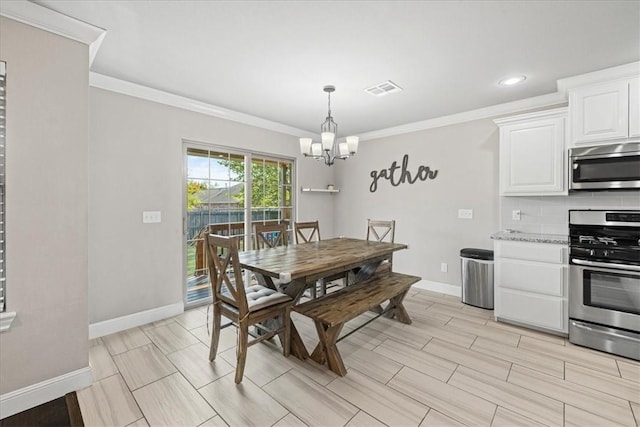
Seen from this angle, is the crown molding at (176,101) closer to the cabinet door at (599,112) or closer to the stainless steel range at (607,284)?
the cabinet door at (599,112)

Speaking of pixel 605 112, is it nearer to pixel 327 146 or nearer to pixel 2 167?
pixel 327 146

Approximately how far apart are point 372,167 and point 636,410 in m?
3.96

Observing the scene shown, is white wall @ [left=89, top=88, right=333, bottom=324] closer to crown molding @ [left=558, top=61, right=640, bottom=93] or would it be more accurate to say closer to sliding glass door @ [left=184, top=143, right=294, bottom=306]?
sliding glass door @ [left=184, top=143, right=294, bottom=306]

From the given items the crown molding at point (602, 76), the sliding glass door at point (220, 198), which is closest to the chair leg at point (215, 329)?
the sliding glass door at point (220, 198)

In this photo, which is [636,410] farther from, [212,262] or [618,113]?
[212,262]

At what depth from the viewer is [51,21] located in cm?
188

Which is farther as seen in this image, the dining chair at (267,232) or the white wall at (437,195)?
the white wall at (437,195)

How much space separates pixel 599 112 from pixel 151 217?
4.70 meters

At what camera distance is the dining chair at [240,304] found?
79.6 inches

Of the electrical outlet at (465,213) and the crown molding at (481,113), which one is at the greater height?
the crown molding at (481,113)

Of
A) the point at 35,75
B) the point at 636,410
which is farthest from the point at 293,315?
the point at 35,75

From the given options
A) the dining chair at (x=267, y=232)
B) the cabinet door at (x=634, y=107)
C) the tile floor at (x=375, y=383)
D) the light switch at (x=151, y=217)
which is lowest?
the tile floor at (x=375, y=383)

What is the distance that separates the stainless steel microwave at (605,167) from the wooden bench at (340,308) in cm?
198

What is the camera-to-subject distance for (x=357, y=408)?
5.92 ft
